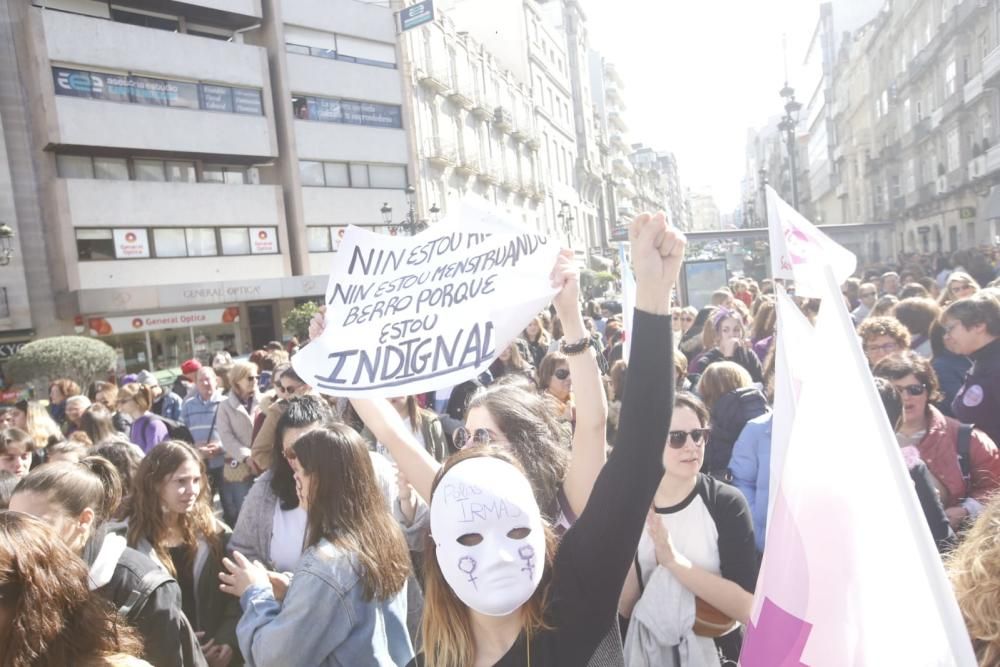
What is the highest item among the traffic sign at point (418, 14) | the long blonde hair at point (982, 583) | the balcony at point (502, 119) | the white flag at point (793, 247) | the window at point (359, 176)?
the traffic sign at point (418, 14)

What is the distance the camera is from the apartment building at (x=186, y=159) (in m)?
22.1

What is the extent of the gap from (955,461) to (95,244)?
25.3 metres

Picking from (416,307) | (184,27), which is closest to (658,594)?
(416,307)

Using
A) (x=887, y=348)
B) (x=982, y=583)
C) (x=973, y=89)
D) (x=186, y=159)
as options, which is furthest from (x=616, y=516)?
(x=973, y=89)

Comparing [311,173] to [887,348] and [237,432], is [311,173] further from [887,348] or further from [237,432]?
[887,348]

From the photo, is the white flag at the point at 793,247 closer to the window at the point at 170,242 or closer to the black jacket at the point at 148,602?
the black jacket at the point at 148,602

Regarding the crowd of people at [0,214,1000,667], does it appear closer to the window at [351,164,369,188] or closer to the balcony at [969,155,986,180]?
the window at [351,164,369,188]

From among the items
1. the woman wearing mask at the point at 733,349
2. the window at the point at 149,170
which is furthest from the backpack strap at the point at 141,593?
the window at the point at 149,170

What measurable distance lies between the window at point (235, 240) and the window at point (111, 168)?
3.65 m

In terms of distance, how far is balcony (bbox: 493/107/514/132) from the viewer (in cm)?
3925

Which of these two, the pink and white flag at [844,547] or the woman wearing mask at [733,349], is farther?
the woman wearing mask at [733,349]

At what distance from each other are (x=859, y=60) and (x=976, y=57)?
21.0 metres

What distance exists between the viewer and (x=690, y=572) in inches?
95.0

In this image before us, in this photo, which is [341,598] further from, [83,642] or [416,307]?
[416,307]
